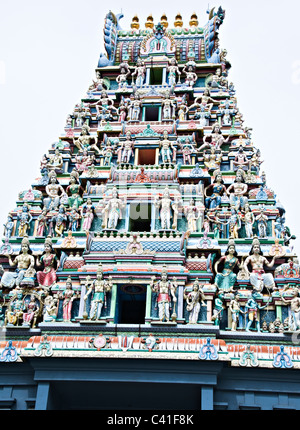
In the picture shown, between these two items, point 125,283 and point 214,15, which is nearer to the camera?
point 125,283

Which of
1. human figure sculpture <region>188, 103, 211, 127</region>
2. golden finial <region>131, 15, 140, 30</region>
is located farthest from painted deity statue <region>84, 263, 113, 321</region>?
golden finial <region>131, 15, 140, 30</region>

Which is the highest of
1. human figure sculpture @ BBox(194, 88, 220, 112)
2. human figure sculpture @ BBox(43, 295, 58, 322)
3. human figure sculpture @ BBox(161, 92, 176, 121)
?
human figure sculpture @ BBox(194, 88, 220, 112)

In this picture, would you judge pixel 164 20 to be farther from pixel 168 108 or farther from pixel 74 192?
pixel 74 192

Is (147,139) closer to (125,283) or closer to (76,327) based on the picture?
(125,283)

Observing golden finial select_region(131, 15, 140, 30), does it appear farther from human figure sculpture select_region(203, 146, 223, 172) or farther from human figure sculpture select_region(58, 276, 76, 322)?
human figure sculpture select_region(58, 276, 76, 322)

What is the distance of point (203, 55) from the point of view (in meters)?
35.4

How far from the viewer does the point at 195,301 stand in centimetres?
2252

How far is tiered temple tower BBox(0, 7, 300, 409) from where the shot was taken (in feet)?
69.3

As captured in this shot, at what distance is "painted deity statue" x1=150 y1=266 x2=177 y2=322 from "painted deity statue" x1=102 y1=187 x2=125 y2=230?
351 cm

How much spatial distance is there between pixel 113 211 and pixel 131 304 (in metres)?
3.87

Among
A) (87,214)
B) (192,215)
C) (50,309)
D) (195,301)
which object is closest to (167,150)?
(192,215)

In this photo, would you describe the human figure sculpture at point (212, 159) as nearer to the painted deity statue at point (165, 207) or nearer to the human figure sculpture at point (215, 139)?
the human figure sculpture at point (215, 139)

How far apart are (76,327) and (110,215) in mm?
5418
